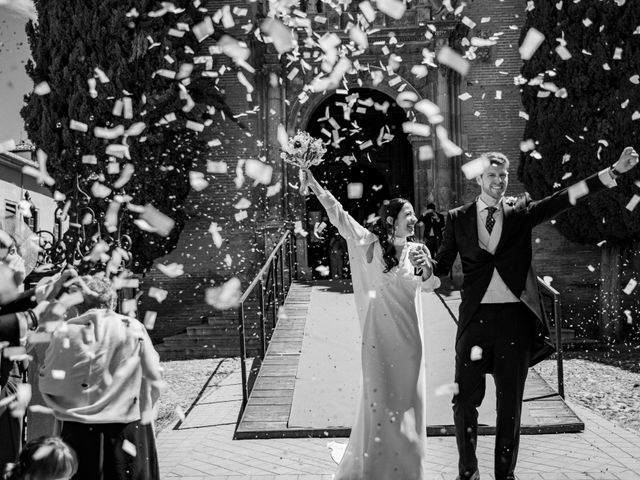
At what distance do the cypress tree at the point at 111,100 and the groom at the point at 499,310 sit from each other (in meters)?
9.21

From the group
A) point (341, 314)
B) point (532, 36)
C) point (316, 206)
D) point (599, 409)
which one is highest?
point (532, 36)

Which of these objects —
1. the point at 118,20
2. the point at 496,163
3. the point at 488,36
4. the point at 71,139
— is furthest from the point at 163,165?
the point at 496,163

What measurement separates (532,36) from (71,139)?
8647 mm

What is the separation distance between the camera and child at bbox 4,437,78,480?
2479 mm

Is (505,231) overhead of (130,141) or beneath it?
beneath

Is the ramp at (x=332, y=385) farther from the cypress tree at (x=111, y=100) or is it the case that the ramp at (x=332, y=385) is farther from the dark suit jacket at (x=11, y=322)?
the cypress tree at (x=111, y=100)

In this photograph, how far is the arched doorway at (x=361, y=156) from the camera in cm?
1549

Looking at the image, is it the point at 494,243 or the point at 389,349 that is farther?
the point at 389,349

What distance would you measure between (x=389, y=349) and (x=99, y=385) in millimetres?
1868

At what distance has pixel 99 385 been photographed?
3.09 metres

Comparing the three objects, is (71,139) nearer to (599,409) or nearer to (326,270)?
(326,270)

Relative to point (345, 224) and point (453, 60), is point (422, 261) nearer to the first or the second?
point (345, 224)

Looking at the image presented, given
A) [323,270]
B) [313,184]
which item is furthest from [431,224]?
[313,184]

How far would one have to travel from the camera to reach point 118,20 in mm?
12258
